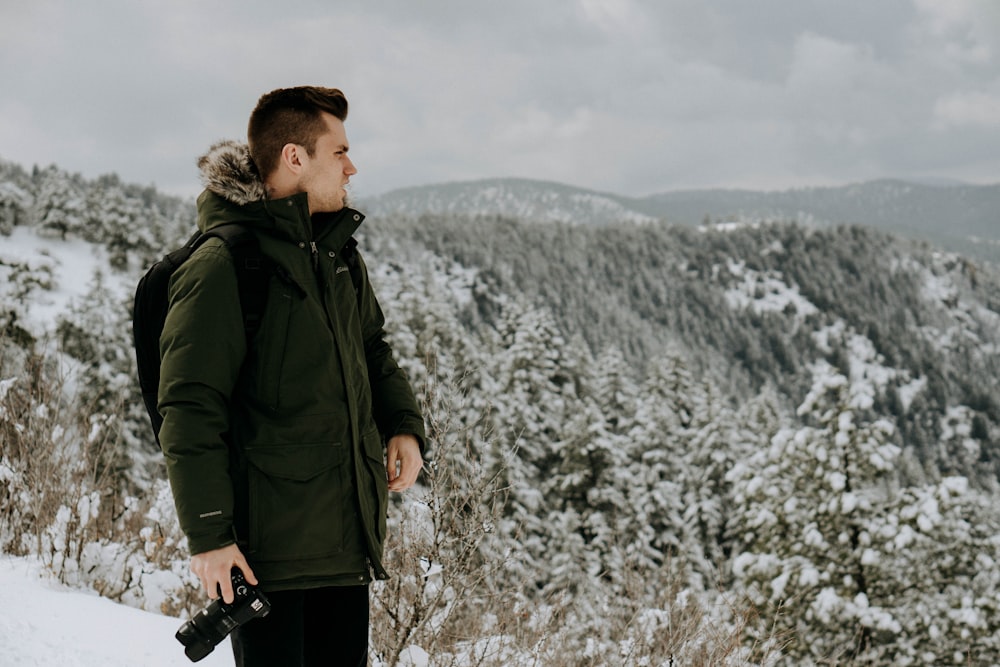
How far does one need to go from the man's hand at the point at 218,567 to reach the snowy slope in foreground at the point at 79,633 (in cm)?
146

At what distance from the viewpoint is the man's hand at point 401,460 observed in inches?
80.0

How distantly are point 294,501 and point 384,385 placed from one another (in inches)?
20.4

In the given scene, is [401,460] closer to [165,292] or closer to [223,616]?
[223,616]

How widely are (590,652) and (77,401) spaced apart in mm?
4006

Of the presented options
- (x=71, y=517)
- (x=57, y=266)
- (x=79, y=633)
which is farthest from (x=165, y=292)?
(x=57, y=266)

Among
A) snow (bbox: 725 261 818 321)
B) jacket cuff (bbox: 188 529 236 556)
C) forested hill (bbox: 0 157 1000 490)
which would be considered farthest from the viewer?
snow (bbox: 725 261 818 321)

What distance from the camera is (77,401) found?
539 cm

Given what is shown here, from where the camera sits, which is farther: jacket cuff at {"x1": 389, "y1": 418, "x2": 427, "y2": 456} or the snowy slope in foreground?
the snowy slope in foreground

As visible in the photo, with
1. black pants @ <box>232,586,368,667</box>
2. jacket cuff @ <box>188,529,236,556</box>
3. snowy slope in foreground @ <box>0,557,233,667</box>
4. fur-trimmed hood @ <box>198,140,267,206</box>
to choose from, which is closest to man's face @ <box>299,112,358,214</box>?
fur-trimmed hood @ <box>198,140,267,206</box>

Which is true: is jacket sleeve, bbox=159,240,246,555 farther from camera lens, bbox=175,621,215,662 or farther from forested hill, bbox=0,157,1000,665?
forested hill, bbox=0,157,1000,665

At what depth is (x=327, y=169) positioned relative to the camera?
180cm

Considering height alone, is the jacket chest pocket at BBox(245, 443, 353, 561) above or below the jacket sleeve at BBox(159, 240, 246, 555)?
below

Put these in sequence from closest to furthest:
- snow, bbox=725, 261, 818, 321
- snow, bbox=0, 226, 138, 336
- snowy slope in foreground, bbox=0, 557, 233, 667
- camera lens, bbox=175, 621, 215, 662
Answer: camera lens, bbox=175, 621, 215, 662
snowy slope in foreground, bbox=0, 557, 233, 667
snow, bbox=0, 226, 138, 336
snow, bbox=725, 261, 818, 321

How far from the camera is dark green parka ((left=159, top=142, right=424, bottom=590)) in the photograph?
152 centimetres
